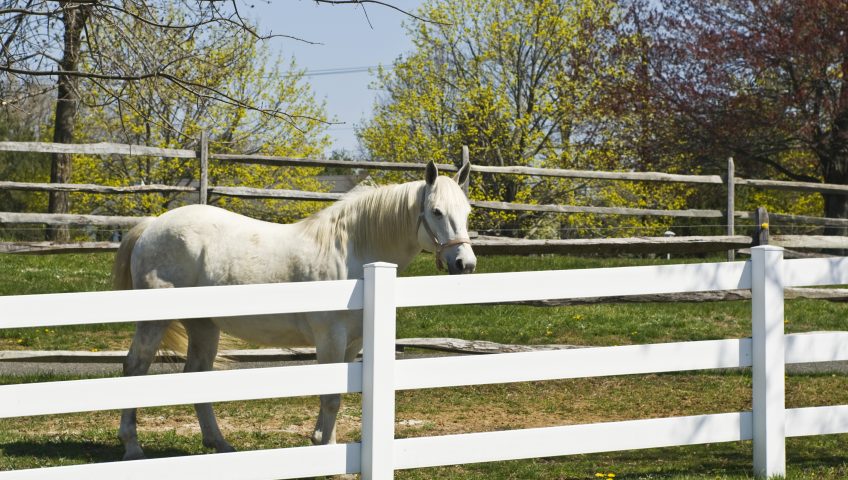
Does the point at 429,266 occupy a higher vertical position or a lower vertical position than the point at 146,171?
lower

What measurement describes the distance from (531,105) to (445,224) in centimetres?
1755

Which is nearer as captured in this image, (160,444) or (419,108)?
(160,444)

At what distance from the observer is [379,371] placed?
14.5 ft

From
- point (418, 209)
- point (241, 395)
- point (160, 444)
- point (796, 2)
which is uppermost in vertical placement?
point (796, 2)

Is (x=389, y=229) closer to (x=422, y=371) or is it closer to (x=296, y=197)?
(x=422, y=371)

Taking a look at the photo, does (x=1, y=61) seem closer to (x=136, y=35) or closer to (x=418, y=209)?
(x=136, y=35)

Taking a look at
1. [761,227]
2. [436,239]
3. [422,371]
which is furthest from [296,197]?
[422,371]

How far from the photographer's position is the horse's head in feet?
19.2

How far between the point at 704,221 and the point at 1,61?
21784 millimetres

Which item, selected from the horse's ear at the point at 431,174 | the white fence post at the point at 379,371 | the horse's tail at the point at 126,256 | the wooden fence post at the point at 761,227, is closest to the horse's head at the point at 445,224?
the horse's ear at the point at 431,174

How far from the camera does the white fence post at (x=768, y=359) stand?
16.4 feet

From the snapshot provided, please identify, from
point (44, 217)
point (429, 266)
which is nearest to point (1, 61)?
point (44, 217)

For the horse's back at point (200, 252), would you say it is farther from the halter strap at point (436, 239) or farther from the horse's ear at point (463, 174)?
the horse's ear at point (463, 174)

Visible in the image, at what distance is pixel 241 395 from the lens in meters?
4.29
